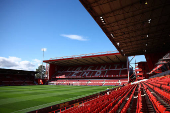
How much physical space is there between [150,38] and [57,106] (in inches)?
688

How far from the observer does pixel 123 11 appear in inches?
472

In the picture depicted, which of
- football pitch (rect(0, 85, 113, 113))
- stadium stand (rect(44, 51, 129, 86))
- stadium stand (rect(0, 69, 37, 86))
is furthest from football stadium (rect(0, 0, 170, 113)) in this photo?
stadium stand (rect(0, 69, 37, 86))

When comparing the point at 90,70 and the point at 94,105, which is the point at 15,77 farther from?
the point at 94,105

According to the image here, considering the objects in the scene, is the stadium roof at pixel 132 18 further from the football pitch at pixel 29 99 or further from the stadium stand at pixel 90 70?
the stadium stand at pixel 90 70

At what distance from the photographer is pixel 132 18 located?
13242 millimetres

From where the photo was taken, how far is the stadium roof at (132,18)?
35.4 ft

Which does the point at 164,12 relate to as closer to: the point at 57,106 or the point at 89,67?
the point at 57,106

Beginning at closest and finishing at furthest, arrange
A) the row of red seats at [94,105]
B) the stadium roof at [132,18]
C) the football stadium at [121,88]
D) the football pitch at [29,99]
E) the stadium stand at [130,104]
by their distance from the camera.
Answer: the stadium stand at [130,104] < the row of red seats at [94,105] < the football stadium at [121,88] < the football pitch at [29,99] < the stadium roof at [132,18]

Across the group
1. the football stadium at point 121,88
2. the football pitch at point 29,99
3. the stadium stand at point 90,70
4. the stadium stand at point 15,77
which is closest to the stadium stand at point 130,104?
the football stadium at point 121,88

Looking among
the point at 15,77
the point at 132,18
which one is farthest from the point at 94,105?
the point at 15,77

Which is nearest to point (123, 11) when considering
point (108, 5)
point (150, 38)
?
point (108, 5)

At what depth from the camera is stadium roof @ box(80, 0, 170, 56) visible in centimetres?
1080

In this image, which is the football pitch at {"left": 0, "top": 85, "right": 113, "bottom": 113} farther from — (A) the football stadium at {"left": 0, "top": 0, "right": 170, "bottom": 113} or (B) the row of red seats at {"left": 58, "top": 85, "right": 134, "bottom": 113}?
(B) the row of red seats at {"left": 58, "top": 85, "right": 134, "bottom": 113}

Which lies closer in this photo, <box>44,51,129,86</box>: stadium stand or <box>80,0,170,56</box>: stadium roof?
<box>80,0,170,56</box>: stadium roof
